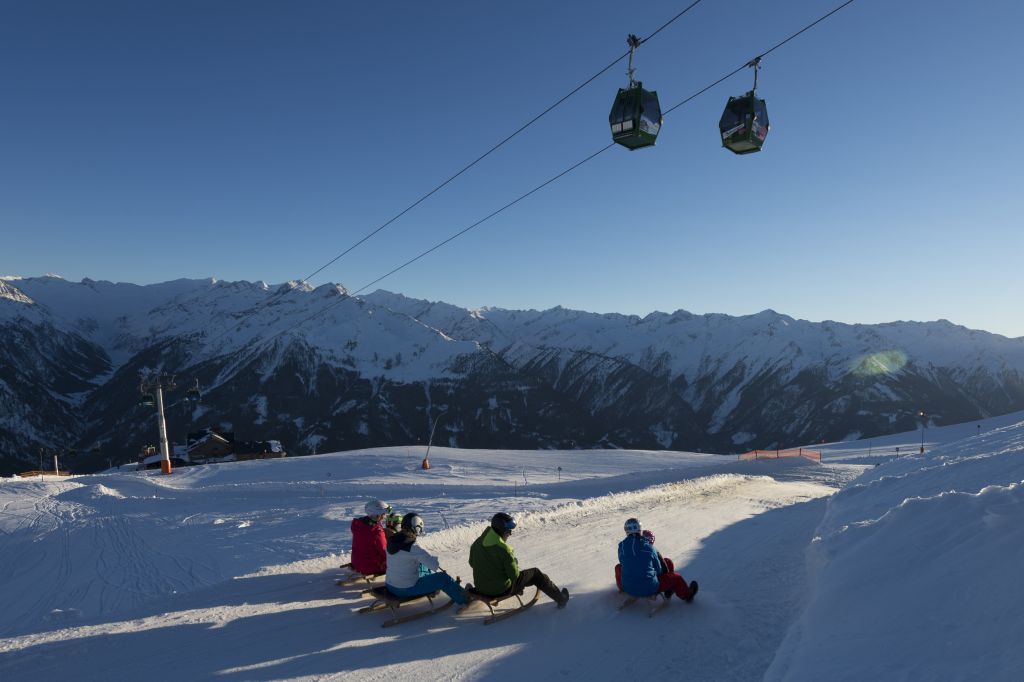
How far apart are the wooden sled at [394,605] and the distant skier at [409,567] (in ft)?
0.32

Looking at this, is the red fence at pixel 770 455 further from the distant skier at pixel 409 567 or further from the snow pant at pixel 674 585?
the distant skier at pixel 409 567

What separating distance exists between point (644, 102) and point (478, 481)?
819 inches

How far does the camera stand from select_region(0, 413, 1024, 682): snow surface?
5852 millimetres

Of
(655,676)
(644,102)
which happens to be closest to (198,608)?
(655,676)

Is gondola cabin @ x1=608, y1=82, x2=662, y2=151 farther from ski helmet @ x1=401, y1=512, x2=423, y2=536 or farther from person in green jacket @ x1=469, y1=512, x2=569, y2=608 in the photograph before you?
ski helmet @ x1=401, y1=512, x2=423, y2=536

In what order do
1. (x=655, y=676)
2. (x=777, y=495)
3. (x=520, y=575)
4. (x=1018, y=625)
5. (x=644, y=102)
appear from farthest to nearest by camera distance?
1. (x=777, y=495)
2. (x=644, y=102)
3. (x=520, y=575)
4. (x=655, y=676)
5. (x=1018, y=625)

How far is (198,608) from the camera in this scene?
8.58m

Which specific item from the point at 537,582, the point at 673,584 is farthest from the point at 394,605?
the point at 673,584

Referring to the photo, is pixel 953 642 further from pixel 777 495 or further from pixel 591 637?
pixel 777 495

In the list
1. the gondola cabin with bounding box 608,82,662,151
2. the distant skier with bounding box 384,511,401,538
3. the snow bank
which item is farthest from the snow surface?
the gondola cabin with bounding box 608,82,662,151

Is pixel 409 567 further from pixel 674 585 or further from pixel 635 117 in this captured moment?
pixel 635 117

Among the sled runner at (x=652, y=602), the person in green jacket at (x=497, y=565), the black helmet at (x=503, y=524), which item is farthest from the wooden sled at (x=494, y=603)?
the sled runner at (x=652, y=602)

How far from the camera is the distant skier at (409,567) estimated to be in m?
8.23

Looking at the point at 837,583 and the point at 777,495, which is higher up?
the point at 837,583
